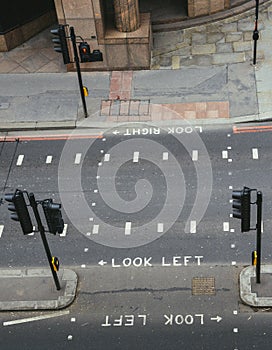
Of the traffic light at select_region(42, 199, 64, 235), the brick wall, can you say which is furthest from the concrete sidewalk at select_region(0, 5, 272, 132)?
the traffic light at select_region(42, 199, 64, 235)

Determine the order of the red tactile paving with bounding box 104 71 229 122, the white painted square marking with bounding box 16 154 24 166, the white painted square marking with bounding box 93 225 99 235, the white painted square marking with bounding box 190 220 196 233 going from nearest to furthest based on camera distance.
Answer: the white painted square marking with bounding box 190 220 196 233 < the white painted square marking with bounding box 93 225 99 235 < the white painted square marking with bounding box 16 154 24 166 < the red tactile paving with bounding box 104 71 229 122

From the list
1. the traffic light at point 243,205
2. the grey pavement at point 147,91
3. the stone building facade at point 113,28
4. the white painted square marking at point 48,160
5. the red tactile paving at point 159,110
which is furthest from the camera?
the stone building facade at point 113,28

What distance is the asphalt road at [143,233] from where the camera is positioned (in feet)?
64.6

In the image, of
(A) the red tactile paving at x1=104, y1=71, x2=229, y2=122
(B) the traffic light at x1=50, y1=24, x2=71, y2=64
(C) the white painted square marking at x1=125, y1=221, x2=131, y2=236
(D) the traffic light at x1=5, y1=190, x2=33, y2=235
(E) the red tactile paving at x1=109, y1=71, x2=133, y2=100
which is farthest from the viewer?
(E) the red tactile paving at x1=109, y1=71, x2=133, y2=100

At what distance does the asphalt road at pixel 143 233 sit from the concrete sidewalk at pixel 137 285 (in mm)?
47

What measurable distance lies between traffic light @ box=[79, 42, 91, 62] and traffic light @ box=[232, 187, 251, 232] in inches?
399

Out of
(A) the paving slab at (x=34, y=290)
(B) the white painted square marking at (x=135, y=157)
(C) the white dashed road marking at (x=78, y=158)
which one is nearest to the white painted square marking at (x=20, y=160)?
(C) the white dashed road marking at (x=78, y=158)

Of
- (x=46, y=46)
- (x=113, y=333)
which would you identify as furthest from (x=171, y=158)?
(x=46, y=46)

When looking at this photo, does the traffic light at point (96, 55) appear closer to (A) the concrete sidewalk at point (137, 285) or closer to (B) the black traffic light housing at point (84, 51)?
(B) the black traffic light housing at point (84, 51)

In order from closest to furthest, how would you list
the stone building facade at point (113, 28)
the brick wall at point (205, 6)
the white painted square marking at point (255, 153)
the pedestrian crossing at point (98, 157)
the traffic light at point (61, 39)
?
the traffic light at point (61, 39) < the white painted square marking at point (255, 153) < the pedestrian crossing at point (98, 157) < the stone building facade at point (113, 28) < the brick wall at point (205, 6)

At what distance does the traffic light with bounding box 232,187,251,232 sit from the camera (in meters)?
17.5

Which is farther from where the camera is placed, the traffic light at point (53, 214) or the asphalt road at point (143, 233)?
the asphalt road at point (143, 233)

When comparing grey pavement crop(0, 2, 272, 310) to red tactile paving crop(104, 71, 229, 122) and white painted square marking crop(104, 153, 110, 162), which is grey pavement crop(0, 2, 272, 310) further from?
white painted square marking crop(104, 153, 110, 162)

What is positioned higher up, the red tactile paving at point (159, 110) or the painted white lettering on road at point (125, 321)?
the red tactile paving at point (159, 110)
